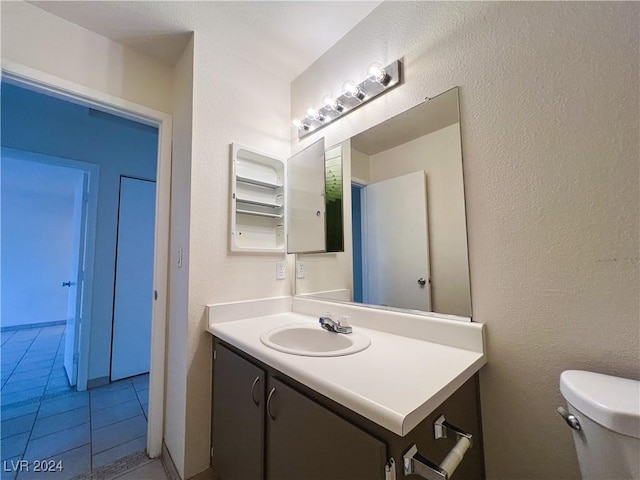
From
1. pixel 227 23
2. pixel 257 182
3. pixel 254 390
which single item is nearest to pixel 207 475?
pixel 254 390

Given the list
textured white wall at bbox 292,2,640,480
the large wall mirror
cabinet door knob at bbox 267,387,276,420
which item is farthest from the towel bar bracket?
cabinet door knob at bbox 267,387,276,420

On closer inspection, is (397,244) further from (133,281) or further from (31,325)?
(31,325)

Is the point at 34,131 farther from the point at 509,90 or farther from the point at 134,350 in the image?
the point at 509,90

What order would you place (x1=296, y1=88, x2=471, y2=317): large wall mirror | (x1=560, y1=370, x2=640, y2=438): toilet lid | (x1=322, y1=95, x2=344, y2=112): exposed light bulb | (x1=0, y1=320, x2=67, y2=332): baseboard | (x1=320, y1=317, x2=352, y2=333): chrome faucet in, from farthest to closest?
1. (x1=0, y1=320, x2=67, y2=332): baseboard
2. (x1=322, y1=95, x2=344, y2=112): exposed light bulb
3. (x1=320, y1=317, x2=352, y2=333): chrome faucet
4. (x1=296, y1=88, x2=471, y2=317): large wall mirror
5. (x1=560, y1=370, x2=640, y2=438): toilet lid

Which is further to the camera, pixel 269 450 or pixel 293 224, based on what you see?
pixel 293 224

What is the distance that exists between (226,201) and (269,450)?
1.21 meters

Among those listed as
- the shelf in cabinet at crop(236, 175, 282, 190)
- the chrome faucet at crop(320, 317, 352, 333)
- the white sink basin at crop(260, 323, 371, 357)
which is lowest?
Answer: the white sink basin at crop(260, 323, 371, 357)

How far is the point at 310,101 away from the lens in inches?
69.1

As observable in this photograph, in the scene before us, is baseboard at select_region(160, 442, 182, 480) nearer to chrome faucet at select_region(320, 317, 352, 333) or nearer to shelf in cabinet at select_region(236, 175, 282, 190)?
chrome faucet at select_region(320, 317, 352, 333)

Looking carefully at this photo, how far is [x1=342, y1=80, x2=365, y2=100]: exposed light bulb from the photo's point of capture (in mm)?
1403

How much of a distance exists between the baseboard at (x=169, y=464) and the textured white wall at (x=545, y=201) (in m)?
1.49

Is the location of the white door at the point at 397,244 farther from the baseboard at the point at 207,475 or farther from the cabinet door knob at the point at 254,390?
the baseboard at the point at 207,475

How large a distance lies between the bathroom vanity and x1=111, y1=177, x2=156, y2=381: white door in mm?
1707

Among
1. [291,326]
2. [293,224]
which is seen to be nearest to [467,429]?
[291,326]
